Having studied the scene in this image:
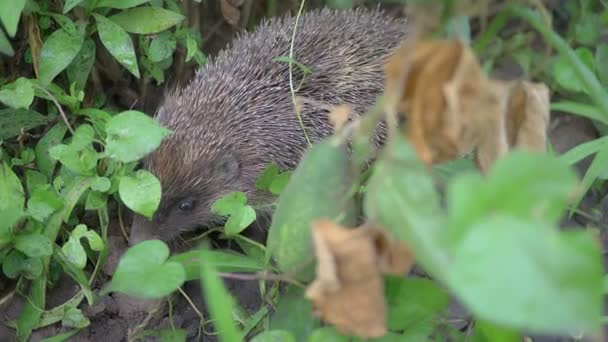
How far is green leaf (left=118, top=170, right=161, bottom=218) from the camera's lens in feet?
8.44

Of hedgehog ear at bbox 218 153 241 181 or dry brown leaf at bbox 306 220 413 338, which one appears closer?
dry brown leaf at bbox 306 220 413 338

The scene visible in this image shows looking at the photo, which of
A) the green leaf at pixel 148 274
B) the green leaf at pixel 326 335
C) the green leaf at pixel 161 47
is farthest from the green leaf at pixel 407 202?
the green leaf at pixel 161 47

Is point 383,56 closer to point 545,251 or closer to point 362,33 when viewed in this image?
point 362,33

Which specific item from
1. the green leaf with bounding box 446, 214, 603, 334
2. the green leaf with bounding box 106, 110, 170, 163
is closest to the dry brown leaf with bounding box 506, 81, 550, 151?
the green leaf with bounding box 446, 214, 603, 334

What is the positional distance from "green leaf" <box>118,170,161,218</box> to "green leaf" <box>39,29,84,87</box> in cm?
69

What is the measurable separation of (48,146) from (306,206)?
70.2 inches

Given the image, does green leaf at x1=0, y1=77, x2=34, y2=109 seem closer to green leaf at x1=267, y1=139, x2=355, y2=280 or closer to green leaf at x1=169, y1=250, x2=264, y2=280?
green leaf at x1=169, y1=250, x2=264, y2=280

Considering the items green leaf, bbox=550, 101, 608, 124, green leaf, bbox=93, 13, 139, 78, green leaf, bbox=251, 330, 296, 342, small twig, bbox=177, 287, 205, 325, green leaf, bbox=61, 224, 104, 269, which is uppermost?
green leaf, bbox=93, 13, 139, 78

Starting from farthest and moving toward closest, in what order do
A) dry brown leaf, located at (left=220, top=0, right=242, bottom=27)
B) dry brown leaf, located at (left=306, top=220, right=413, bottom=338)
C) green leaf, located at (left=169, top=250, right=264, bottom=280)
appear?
dry brown leaf, located at (left=220, top=0, right=242, bottom=27) → green leaf, located at (left=169, top=250, right=264, bottom=280) → dry brown leaf, located at (left=306, top=220, right=413, bottom=338)

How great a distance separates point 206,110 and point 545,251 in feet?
8.12

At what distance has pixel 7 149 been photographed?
325 centimetres

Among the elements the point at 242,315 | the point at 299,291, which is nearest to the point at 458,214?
the point at 299,291

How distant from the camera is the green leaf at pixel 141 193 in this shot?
2572 millimetres

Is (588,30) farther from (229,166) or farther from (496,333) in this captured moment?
(496,333)
